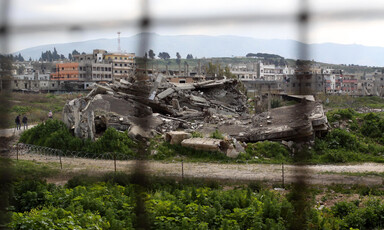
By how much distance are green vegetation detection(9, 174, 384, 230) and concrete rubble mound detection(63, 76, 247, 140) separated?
366cm

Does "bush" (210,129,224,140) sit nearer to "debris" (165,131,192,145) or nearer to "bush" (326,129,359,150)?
"debris" (165,131,192,145)

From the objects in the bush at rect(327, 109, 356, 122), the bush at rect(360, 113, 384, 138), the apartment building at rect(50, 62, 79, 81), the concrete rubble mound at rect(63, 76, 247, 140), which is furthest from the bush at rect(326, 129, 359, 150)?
the apartment building at rect(50, 62, 79, 81)

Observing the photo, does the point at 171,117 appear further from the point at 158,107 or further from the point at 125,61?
the point at 125,61

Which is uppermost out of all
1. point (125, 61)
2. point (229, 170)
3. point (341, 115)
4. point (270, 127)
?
point (125, 61)

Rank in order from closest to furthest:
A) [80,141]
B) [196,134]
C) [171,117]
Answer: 1. [80,141]
2. [196,134]
3. [171,117]

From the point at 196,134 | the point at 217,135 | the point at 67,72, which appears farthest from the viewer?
the point at 67,72

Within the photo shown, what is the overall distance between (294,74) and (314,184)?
26.2 ft

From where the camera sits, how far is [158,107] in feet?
52.3

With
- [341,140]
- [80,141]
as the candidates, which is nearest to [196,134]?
[80,141]

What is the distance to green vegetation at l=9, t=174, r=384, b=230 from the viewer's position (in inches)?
223

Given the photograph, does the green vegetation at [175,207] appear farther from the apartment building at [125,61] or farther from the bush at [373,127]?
the bush at [373,127]

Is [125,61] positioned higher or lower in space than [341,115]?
higher

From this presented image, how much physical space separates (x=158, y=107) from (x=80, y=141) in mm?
3794

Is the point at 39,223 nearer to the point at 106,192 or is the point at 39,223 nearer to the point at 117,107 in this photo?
the point at 106,192
